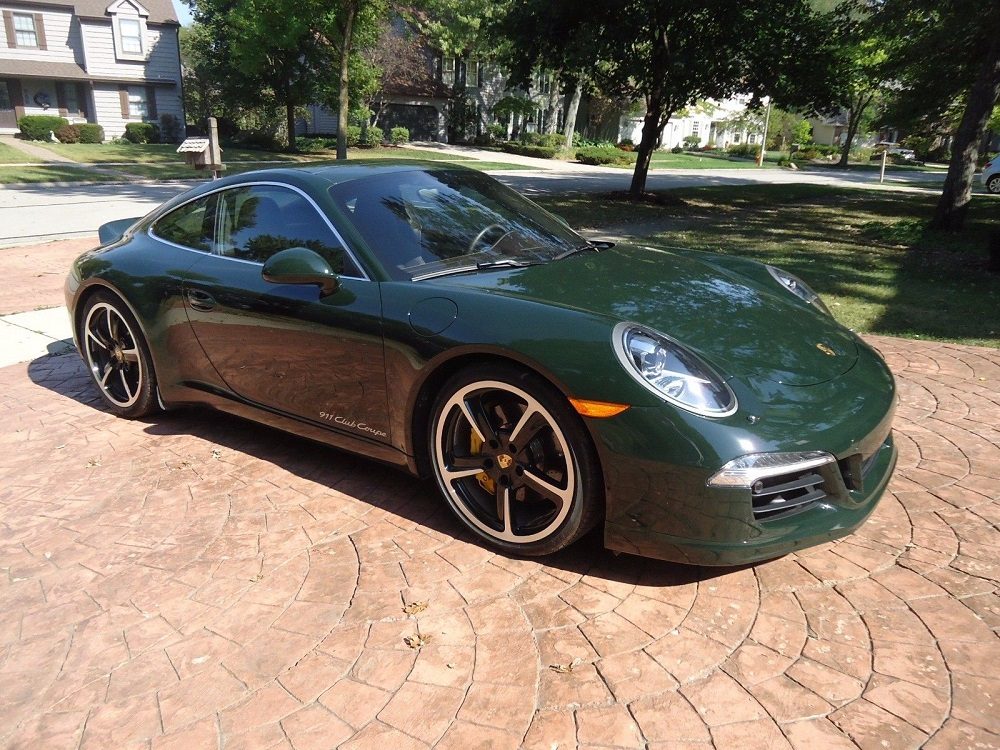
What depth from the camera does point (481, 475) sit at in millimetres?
2906

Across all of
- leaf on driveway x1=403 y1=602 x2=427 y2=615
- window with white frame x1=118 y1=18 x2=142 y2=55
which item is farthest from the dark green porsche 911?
window with white frame x1=118 y1=18 x2=142 y2=55

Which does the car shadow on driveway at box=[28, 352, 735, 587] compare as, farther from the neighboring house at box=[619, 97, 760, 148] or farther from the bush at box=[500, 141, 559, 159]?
the neighboring house at box=[619, 97, 760, 148]

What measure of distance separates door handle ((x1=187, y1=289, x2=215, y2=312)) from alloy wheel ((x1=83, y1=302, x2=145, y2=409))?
0.64 m

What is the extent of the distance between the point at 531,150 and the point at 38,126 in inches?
907

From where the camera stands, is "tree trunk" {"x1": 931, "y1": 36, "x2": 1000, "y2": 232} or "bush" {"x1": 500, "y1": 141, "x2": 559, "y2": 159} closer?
"tree trunk" {"x1": 931, "y1": 36, "x2": 1000, "y2": 232}

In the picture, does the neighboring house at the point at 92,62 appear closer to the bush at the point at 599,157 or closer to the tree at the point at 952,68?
the bush at the point at 599,157

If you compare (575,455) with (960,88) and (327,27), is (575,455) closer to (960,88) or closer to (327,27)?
(960,88)

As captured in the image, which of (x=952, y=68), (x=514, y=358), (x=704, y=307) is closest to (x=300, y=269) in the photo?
(x=514, y=358)

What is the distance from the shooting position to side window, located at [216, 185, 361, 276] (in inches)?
129

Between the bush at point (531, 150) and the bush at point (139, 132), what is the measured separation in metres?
18.1

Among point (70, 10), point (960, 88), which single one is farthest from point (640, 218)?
point (70, 10)

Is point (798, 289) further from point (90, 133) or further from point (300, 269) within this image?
point (90, 133)

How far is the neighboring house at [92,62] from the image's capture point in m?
34.2

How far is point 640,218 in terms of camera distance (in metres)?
14.4
